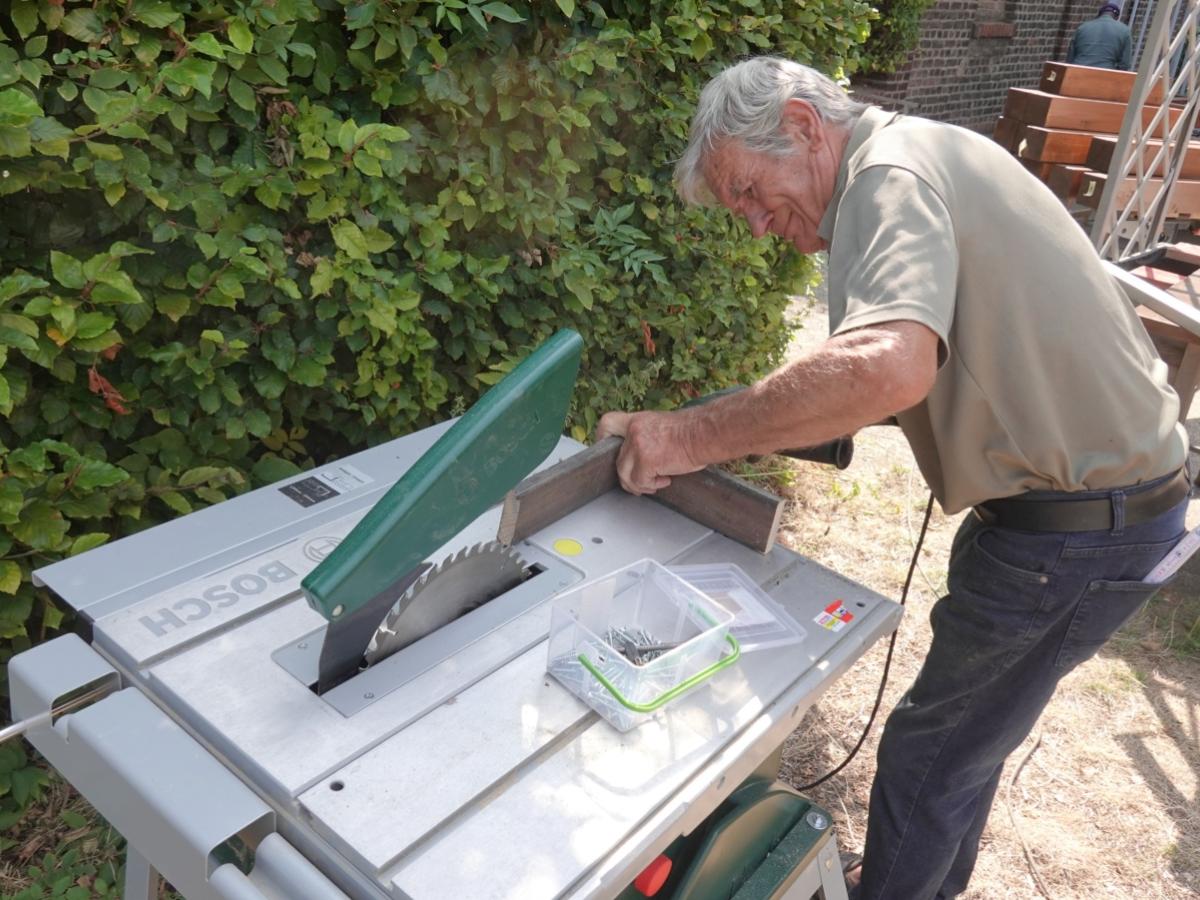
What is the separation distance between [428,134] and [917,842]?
2.16m

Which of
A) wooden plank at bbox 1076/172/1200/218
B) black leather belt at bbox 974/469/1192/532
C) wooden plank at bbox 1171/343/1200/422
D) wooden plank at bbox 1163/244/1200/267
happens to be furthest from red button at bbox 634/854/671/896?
wooden plank at bbox 1076/172/1200/218

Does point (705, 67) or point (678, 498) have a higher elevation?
point (705, 67)

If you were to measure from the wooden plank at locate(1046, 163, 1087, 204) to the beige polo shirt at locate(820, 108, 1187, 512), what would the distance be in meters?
4.73

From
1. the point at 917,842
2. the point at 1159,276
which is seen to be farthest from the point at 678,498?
the point at 1159,276

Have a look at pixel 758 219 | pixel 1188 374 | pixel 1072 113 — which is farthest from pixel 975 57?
pixel 758 219

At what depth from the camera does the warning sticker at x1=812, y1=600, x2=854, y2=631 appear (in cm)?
160

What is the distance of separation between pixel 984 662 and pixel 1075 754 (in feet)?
5.16

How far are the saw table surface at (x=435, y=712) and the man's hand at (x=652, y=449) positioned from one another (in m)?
0.15

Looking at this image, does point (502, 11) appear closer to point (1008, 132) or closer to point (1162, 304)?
point (1162, 304)

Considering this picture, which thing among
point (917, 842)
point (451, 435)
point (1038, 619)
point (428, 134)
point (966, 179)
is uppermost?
point (966, 179)

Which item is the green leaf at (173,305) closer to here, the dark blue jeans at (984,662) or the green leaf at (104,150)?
the green leaf at (104,150)

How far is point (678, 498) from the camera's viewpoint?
188 cm

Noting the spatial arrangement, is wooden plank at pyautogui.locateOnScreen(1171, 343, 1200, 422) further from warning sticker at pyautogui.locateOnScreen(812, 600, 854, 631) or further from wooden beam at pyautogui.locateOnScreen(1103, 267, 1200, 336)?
warning sticker at pyautogui.locateOnScreen(812, 600, 854, 631)

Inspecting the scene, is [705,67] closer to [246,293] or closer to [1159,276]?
[246,293]
